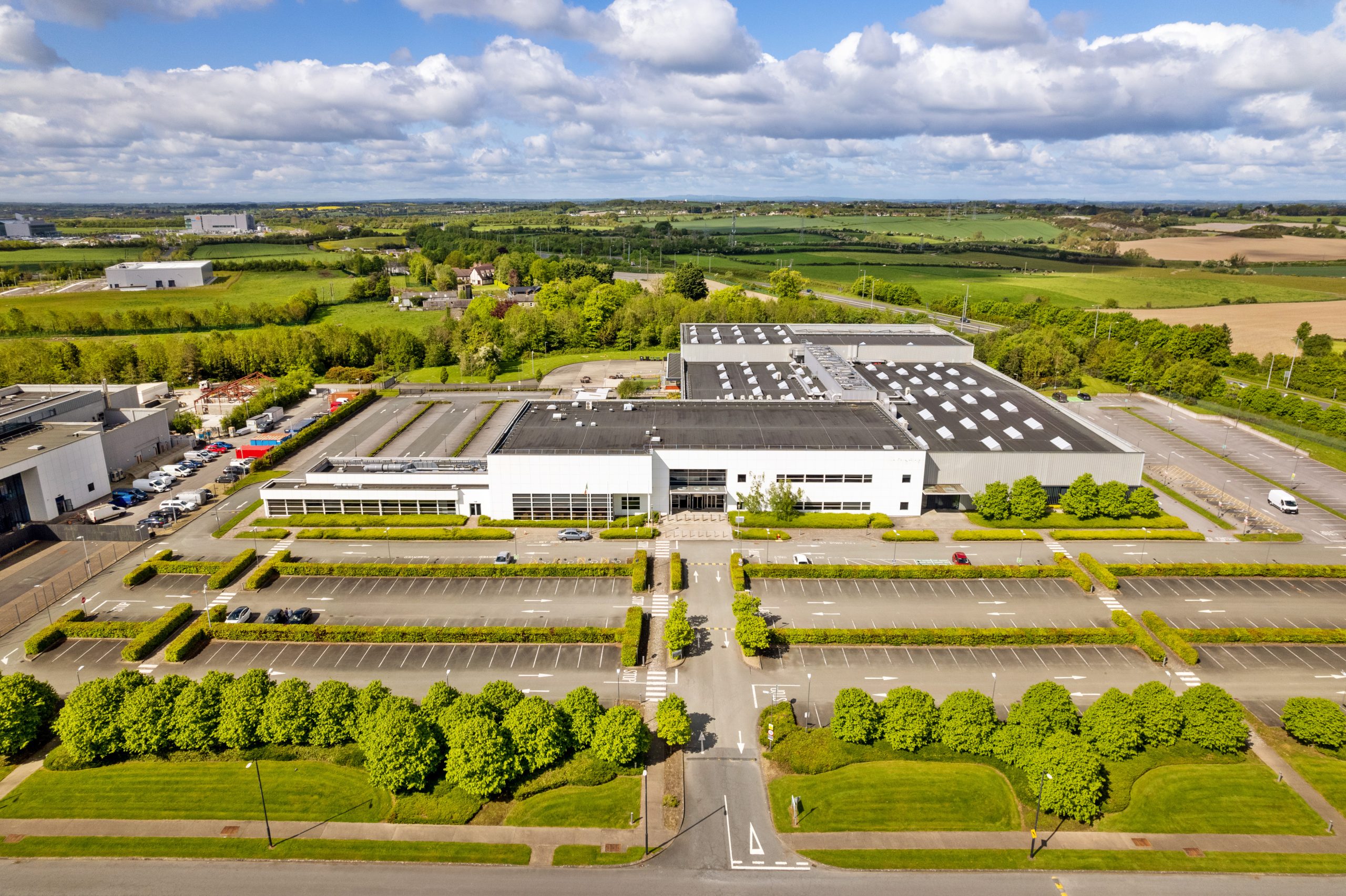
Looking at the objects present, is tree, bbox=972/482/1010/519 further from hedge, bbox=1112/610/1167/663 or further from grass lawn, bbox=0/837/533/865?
grass lawn, bbox=0/837/533/865

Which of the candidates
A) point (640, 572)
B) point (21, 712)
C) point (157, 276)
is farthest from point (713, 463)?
point (157, 276)

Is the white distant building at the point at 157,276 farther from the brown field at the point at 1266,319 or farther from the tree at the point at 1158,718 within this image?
the brown field at the point at 1266,319

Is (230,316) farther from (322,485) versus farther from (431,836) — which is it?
(431,836)

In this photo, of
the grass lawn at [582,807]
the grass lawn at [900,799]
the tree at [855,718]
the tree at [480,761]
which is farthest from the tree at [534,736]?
the tree at [855,718]

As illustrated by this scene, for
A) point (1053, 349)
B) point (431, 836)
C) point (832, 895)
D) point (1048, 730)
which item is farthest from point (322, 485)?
point (1053, 349)

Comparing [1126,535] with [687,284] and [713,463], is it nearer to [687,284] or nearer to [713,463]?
[713,463]

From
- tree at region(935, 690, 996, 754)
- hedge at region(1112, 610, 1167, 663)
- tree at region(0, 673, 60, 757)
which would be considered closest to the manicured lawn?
tree at region(935, 690, 996, 754)
